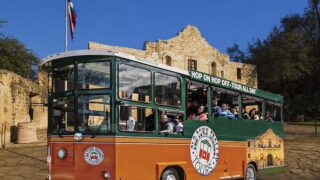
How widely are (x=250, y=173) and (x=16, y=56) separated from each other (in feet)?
108

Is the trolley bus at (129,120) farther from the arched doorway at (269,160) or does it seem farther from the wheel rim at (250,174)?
the arched doorway at (269,160)

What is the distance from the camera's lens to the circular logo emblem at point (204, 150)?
1230cm

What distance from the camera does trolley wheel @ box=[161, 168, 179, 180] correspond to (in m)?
11.1

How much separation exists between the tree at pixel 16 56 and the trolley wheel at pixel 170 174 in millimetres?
33038

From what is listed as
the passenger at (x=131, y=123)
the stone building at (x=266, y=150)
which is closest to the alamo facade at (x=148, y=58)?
the stone building at (x=266, y=150)

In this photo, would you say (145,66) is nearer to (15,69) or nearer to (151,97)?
(151,97)

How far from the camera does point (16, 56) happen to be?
144ft

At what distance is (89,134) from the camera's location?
33.4ft

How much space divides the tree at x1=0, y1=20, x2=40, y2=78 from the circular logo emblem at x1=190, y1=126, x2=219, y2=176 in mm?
32049

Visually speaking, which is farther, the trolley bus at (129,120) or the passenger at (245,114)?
the passenger at (245,114)

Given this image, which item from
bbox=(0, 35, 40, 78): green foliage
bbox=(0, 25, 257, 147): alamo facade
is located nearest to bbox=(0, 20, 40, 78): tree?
bbox=(0, 35, 40, 78): green foliage

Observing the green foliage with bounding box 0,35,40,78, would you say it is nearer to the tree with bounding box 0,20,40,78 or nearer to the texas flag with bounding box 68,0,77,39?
the tree with bounding box 0,20,40,78

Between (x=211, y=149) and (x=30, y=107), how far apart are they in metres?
20.1

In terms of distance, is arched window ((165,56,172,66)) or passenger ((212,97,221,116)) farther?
arched window ((165,56,172,66))
